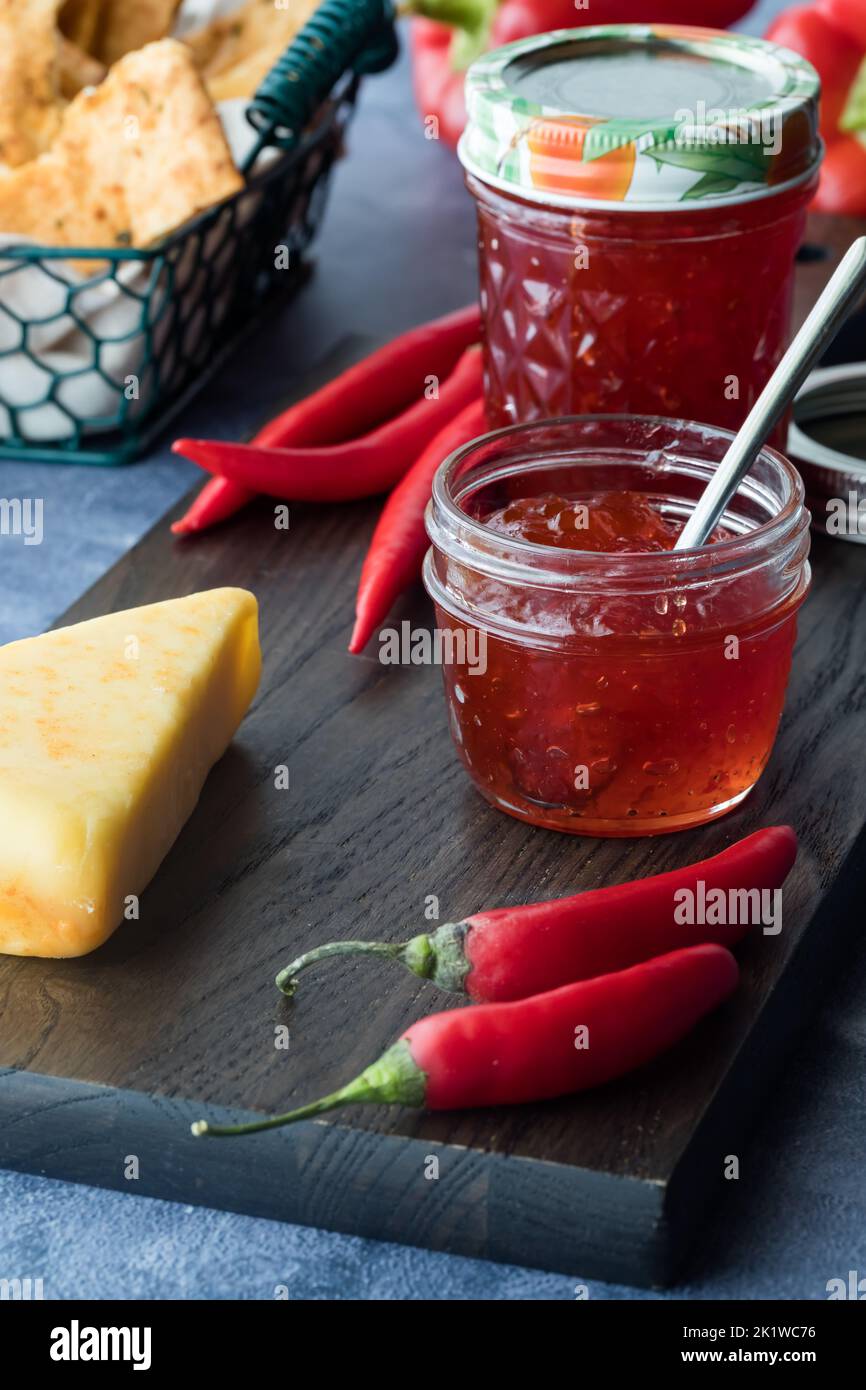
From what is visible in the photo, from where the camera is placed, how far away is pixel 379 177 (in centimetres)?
320

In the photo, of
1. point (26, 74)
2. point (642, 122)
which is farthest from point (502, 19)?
point (642, 122)

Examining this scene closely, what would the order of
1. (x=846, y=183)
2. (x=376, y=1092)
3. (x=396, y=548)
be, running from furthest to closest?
(x=846, y=183) < (x=396, y=548) < (x=376, y=1092)

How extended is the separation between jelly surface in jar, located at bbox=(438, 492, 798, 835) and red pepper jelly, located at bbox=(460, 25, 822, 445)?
275mm

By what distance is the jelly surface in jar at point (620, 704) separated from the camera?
1363 millimetres

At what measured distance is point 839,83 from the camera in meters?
2.89

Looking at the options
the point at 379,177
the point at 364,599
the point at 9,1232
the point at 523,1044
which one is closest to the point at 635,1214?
the point at 523,1044

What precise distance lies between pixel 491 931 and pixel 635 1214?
0.75ft

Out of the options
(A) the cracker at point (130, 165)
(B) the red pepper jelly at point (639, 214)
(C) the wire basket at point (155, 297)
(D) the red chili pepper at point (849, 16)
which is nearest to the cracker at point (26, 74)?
(A) the cracker at point (130, 165)

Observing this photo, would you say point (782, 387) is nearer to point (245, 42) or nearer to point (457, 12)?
point (245, 42)

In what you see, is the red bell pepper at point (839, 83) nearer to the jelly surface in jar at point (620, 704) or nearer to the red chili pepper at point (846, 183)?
the red chili pepper at point (846, 183)

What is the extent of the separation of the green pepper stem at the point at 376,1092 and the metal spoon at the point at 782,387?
0.48 m

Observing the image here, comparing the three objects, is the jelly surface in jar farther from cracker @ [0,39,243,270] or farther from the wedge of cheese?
cracker @ [0,39,243,270]

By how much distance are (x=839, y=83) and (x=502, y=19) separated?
0.57 meters

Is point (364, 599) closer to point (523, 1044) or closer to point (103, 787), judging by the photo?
point (103, 787)
